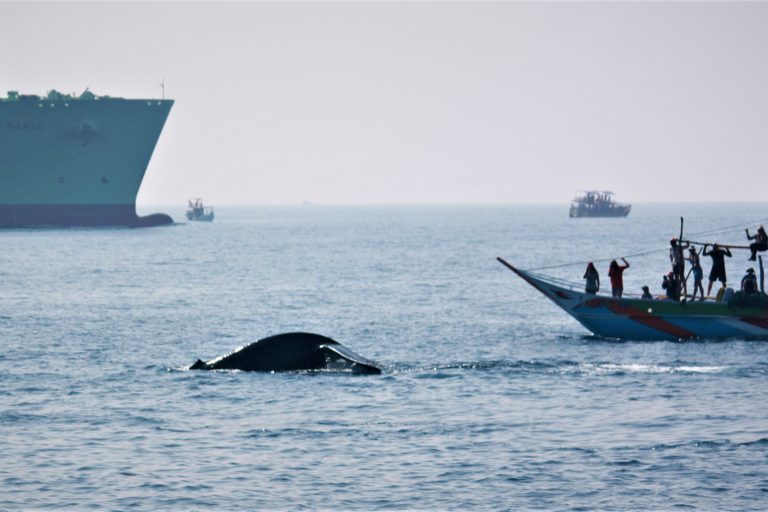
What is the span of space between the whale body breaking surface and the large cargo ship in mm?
101499

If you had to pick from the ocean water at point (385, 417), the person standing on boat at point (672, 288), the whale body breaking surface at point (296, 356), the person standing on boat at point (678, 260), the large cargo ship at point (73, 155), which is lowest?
the ocean water at point (385, 417)

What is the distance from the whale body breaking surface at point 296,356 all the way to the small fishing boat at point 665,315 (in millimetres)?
7584

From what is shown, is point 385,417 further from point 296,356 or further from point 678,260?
point 678,260

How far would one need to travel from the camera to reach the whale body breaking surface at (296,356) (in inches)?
1081

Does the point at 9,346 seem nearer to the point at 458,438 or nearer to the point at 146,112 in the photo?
the point at 458,438

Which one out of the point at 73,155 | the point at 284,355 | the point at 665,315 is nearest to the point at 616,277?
the point at 665,315

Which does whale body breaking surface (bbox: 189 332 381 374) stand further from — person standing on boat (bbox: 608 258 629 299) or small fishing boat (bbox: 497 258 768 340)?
person standing on boat (bbox: 608 258 629 299)

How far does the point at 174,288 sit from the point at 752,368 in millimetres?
38355

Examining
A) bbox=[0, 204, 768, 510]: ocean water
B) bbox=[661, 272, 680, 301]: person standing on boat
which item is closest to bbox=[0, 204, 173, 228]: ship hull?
bbox=[0, 204, 768, 510]: ocean water

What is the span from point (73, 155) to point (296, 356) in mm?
104099

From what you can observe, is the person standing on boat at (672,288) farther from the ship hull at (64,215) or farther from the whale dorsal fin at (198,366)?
the ship hull at (64,215)

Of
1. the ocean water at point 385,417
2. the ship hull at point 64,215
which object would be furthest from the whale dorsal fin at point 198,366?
the ship hull at point 64,215

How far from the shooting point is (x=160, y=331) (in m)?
40.4

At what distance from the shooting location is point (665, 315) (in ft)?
113
